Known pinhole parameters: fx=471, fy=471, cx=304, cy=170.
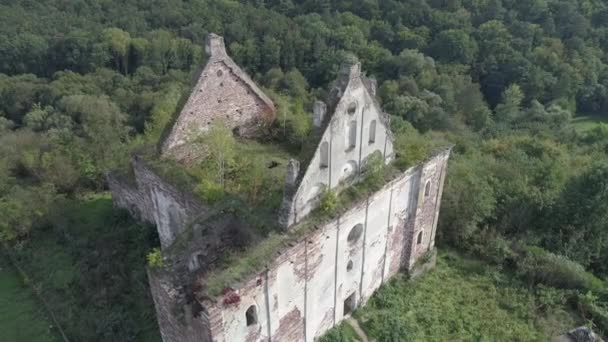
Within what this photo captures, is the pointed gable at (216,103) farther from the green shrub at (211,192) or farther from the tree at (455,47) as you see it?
the tree at (455,47)

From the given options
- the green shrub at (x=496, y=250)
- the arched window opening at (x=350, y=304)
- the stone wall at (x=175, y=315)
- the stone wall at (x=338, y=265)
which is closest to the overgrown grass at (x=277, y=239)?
the stone wall at (x=338, y=265)

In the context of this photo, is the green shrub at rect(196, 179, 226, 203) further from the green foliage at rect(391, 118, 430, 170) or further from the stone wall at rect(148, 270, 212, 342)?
the green foliage at rect(391, 118, 430, 170)

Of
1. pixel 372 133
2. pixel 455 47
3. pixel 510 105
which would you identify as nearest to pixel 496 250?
pixel 372 133

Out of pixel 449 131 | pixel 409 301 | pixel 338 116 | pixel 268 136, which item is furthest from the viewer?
pixel 449 131

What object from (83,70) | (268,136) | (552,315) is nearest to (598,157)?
(552,315)

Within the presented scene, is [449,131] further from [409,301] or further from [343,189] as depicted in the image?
[343,189]

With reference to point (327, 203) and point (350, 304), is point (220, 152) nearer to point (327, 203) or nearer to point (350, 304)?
point (327, 203)

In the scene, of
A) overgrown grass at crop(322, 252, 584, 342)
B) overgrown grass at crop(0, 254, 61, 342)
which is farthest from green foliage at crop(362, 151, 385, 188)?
overgrown grass at crop(0, 254, 61, 342)
